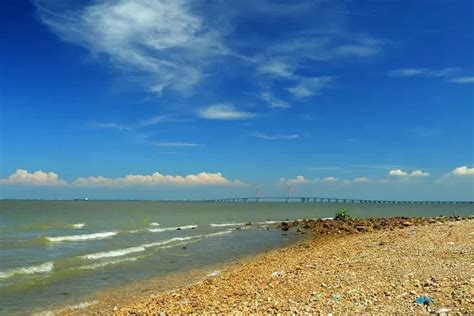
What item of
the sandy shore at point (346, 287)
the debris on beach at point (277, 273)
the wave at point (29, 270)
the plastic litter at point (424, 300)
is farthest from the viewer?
the wave at point (29, 270)

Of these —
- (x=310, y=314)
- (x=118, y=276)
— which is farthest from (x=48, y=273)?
(x=310, y=314)

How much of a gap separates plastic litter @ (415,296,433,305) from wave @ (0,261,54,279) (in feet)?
53.6

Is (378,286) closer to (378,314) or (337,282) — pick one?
(337,282)

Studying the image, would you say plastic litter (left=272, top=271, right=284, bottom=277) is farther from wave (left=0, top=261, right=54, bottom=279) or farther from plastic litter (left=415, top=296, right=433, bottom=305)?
wave (left=0, top=261, right=54, bottom=279)

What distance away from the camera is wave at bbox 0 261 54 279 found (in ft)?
62.7

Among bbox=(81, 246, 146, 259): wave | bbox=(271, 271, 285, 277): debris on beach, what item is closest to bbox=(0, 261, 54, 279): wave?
Answer: bbox=(81, 246, 146, 259): wave

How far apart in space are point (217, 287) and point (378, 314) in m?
6.39

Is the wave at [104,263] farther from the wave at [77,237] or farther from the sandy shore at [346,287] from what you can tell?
the wave at [77,237]

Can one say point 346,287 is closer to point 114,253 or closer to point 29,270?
point 29,270

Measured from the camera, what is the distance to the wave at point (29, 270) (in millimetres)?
19125

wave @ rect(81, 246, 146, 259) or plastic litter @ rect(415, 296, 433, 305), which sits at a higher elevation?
plastic litter @ rect(415, 296, 433, 305)

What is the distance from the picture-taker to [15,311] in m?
13.4

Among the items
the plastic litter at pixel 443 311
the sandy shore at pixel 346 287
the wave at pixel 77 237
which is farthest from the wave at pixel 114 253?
the plastic litter at pixel 443 311

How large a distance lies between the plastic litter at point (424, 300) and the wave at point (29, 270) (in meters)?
16.4
